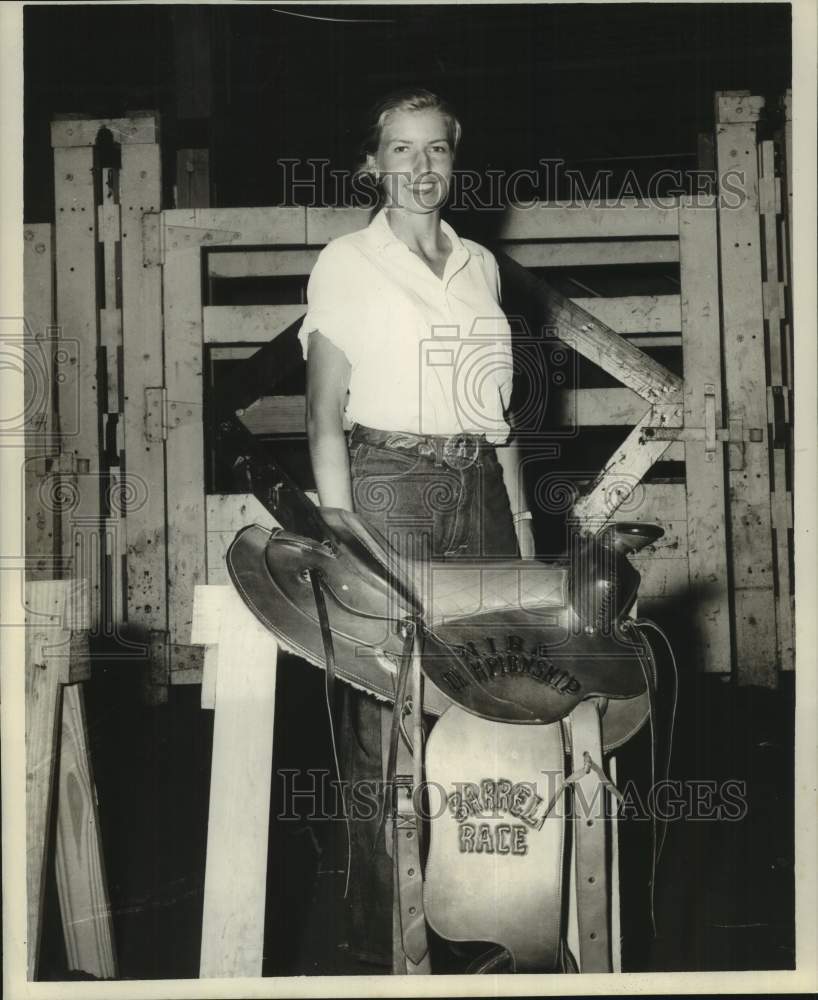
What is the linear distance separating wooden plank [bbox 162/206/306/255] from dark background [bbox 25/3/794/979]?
3 centimetres

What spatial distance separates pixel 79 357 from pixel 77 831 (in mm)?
757

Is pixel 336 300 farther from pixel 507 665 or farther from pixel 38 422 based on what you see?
pixel 507 665

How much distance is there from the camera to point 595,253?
1.64 meters

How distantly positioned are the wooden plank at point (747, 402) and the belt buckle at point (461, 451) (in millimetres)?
463

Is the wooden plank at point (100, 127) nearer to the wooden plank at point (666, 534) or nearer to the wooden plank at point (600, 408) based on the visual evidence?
the wooden plank at point (600, 408)

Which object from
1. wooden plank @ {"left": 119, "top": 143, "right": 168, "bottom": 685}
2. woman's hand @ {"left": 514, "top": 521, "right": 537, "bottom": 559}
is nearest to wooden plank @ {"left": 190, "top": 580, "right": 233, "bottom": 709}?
wooden plank @ {"left": 119, "top": 143, "right": 168, "bottom": 685}

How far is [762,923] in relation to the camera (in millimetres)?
1568

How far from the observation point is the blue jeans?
4.91ft

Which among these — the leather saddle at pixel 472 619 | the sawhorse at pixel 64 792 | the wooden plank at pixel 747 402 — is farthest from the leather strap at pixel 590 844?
the sawhorse at pixel 64 792

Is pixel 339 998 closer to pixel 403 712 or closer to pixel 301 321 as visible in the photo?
pixel 403 712

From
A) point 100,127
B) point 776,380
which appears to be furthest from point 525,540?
point 100,127

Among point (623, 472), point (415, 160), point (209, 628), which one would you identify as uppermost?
point (415, 160)

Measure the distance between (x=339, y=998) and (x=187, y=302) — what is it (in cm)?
116

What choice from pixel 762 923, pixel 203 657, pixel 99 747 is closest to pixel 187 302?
pixel 203 657
